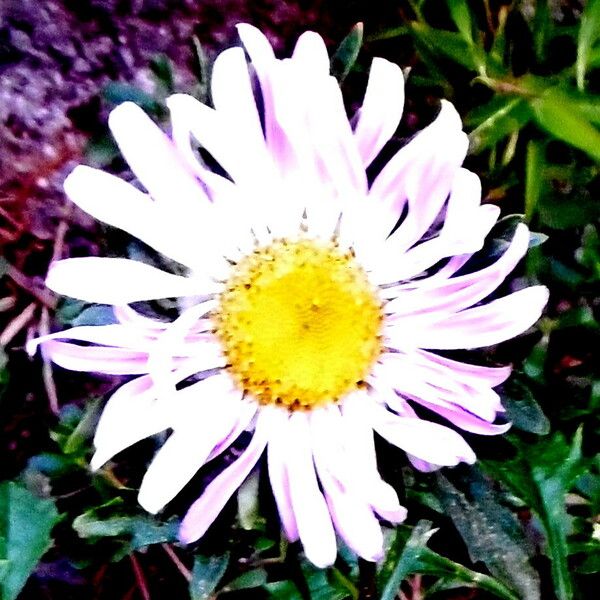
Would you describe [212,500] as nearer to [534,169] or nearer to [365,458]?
[365,458]

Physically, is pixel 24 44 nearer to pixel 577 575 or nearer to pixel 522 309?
pixel 522 309

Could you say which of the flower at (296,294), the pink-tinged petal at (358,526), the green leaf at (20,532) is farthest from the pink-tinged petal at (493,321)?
the green leaf at (20,532)

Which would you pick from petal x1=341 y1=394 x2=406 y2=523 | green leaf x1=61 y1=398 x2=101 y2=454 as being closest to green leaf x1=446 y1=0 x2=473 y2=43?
petal x1=341 y1=394 x2=406 y2=523

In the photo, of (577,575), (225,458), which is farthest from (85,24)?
(577,575)

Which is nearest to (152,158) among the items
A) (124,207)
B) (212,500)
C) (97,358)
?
(124,207)

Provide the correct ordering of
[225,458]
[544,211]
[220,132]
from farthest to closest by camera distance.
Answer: [544,211]
[225,458]
[220,132]

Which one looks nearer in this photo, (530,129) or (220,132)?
(220,132)
